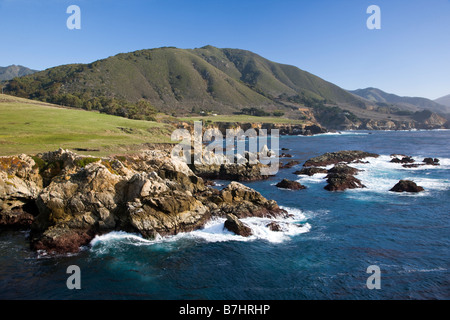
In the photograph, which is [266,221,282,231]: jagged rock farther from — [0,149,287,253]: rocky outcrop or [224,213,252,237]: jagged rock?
[0,149,287,253]: rocky outcrop

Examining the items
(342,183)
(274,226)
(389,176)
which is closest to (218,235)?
(274,226)

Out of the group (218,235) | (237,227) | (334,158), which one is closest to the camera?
(218,235)

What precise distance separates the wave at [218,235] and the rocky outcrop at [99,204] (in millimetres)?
588

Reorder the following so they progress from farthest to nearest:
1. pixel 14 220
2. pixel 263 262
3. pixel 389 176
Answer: pixel 389 176, pixel 14 220, pixel 263 262

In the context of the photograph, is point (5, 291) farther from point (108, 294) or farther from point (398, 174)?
point (398, 174)

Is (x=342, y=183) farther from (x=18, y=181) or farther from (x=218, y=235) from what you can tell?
(x=18, y=181)

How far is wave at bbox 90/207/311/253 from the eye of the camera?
21.0 meters

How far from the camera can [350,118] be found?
19262 cm

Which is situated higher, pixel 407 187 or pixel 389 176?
pixel 389 176

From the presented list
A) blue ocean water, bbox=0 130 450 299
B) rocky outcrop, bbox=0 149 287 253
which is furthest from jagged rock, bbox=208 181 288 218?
blue ocean water, bbox=0 130 450 299

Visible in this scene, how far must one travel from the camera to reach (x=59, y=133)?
46.9 m

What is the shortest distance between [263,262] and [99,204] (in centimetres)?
1374
